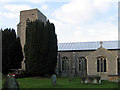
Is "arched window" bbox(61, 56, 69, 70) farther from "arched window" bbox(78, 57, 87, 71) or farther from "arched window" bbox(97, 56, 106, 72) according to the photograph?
"arched window" bbox(97, 56, 106, 72)

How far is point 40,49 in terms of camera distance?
21.2 meters

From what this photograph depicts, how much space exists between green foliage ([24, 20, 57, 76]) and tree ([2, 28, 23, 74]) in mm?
3032

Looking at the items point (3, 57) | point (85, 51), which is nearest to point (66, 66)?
point (85, 51)

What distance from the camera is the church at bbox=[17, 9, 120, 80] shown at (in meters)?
22.7

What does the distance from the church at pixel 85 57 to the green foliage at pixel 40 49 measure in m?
5.88

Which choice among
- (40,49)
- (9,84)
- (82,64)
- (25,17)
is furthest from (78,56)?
(9,84)

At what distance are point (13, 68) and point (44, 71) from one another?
18.8ft

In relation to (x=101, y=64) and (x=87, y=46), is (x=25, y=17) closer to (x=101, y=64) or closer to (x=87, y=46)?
(x=87, y=46)

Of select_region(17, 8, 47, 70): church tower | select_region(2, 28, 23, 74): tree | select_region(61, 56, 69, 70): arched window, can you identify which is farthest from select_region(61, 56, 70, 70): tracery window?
select_region(17, 8, 47, 70): church tower

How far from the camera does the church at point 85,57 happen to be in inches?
892

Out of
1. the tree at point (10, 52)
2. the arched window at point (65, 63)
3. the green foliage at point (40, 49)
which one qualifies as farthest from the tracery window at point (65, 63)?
the tree at point (10, 52)

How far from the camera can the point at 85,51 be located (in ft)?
91.6

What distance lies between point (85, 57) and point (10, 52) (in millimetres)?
11742

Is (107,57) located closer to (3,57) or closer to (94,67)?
(94,67)
